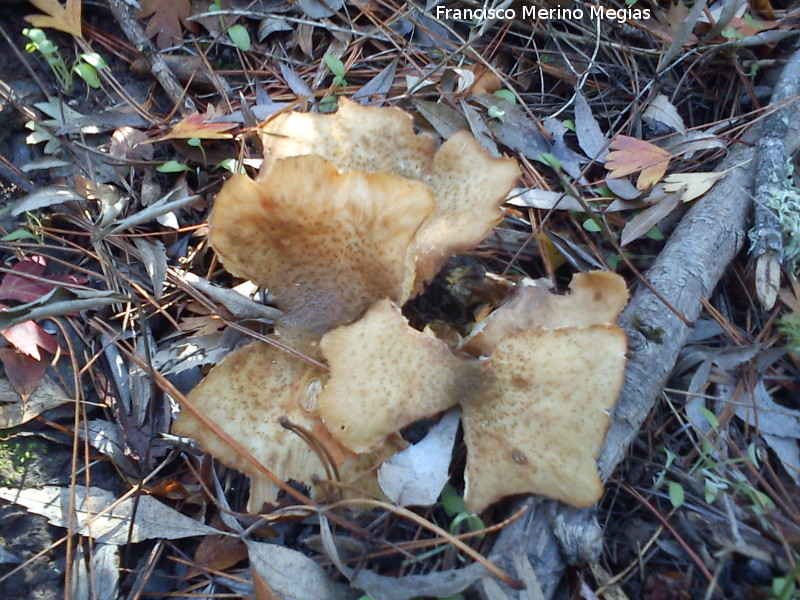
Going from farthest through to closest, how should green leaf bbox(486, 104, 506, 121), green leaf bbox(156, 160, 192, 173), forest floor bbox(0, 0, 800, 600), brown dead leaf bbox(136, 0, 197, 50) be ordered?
brown dead leaf bbox(136, 0, 197, 50) → green leaf bbox(486, 104, 506, 121) → green leaf bbox(156, 160, 192, 173) → forest floor bbox(0, 0, 800, 600)

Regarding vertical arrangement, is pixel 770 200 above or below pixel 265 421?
A: above

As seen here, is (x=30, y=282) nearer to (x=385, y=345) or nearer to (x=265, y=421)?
(x=265, y=421)

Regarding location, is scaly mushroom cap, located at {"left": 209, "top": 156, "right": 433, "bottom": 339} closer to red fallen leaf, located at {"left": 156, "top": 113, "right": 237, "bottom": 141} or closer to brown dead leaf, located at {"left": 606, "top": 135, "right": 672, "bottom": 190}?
red fallen leaf, located at {"left": 156, "top": 113, "right": 237, "bottom": 141}

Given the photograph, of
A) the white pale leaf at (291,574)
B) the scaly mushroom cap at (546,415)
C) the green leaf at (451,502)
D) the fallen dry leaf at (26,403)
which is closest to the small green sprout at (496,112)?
the scaly mushroom cap at (546,415)

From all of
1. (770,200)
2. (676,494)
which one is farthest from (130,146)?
(770,200)

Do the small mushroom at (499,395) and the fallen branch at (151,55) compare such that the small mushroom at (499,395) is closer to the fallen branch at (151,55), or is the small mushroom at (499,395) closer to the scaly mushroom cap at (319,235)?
the scaly mushroom cap at (319,235)

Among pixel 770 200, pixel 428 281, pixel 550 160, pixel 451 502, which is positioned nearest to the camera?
pixel 451 502

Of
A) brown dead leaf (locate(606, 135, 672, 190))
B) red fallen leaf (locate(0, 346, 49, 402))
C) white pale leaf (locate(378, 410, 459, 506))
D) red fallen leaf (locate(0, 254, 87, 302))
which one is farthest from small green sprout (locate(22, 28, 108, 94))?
brown dead leaf (locate(606, 135, 672, 190))
